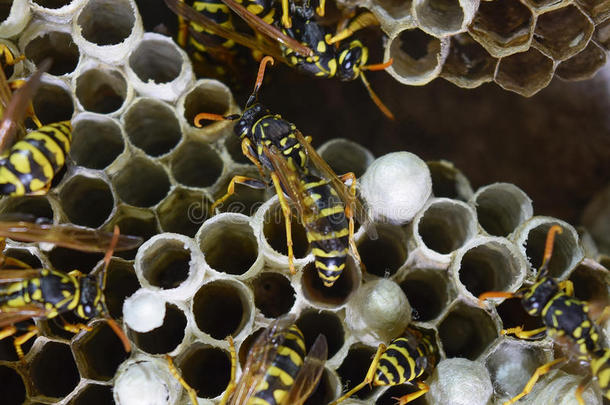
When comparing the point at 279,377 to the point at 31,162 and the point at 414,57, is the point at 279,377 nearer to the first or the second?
the point at 31,162

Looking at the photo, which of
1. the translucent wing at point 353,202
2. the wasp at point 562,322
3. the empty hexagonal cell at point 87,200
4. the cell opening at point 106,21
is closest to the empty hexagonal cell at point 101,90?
the cell opening at point 106,21

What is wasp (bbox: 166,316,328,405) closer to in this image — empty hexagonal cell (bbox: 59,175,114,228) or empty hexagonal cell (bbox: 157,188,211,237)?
empty hexagonal cell (bbox: 157,188,211,237)

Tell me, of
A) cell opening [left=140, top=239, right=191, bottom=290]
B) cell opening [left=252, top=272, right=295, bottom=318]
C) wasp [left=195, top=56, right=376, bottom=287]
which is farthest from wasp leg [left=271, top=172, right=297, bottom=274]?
cell opening [left=140, top=239, right=191, bottom=290]

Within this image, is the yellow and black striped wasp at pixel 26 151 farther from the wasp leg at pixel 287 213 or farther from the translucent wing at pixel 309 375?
the translucent wing at pixel 309 375

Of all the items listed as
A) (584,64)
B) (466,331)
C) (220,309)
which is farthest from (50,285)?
(584,64)

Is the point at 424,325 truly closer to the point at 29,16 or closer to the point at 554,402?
the point at 554,402
